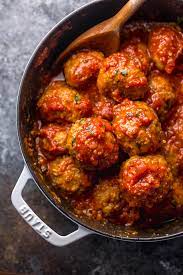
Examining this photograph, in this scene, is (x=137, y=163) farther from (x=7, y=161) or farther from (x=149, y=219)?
(x=7, y=161)

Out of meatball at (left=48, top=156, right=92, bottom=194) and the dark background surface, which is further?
the dark background surface

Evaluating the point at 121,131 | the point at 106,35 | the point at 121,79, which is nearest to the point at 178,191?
the point at 121,131

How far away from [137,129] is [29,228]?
1.25 meters

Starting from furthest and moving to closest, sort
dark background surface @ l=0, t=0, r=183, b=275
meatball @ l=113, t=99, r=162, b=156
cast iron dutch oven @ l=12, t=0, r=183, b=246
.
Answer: dark background surface @ l=0, t=0, r=183, b=275 → cast iron dutch oven @ l=12, t=0, r=183, b=246 → meatball @ l=113, t=99, r=162, b=156

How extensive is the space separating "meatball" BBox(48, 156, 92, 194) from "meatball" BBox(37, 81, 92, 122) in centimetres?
28

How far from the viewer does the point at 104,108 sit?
11.2 feet

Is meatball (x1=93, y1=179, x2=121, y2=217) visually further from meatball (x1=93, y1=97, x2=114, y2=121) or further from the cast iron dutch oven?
meatball (x1=93, y1=97, x2=114, y2=121)

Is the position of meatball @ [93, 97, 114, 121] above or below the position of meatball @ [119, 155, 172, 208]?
above

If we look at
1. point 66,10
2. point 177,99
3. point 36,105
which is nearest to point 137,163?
point 177,99

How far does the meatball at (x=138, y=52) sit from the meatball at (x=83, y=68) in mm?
201

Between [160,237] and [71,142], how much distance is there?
851 millimetres

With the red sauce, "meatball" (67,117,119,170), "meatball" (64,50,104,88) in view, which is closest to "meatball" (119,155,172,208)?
the red sauce


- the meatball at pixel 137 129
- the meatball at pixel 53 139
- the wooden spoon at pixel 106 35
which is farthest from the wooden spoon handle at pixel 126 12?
the meatball at pixel 53 139

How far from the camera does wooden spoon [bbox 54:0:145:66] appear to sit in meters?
3.34
